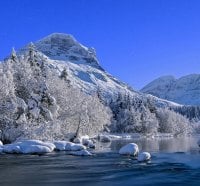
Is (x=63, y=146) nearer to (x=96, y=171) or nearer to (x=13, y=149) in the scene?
(x=13, y=149)

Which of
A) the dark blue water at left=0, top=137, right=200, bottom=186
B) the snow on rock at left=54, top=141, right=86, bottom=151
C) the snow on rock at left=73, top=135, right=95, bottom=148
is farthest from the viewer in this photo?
the snow on rock at left=73, top=135, right=95, bottom=148

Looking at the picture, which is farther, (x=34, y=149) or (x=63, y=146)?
(x=63, y=146)

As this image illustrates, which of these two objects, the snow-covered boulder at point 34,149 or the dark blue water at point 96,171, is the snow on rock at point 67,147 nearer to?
the snow-covered boulder at point 34,149

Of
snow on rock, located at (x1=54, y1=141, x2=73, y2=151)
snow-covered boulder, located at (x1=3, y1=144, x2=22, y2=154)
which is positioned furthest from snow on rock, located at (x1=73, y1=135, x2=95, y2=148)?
snow-covered boulder, located at (x1=3, y1=144, x2=22, y2=154)

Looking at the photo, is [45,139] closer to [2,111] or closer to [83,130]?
[2,111]

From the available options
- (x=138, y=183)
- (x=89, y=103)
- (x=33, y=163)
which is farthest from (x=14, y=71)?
(x=138, y=183)

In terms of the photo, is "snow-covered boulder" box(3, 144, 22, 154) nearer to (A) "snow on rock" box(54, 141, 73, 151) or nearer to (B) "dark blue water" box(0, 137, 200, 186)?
(B) "dark blue water" box(0, 137, 200, 186)

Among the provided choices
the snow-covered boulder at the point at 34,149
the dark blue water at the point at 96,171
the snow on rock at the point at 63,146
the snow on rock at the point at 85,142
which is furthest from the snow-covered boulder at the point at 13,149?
the snow on rock at the point at 85,142

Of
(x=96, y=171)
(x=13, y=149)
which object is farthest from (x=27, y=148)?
(x=96, y=171)

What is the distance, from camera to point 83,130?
86.9m

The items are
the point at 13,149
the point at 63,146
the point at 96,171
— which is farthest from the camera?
the point at 63,146

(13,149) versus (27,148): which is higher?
(27,148)

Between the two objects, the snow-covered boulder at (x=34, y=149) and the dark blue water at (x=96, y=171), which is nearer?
the dark blue water at (x=96, y=171)

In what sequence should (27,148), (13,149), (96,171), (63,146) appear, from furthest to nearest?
(63,146)
(27,148)
(13,149)
(96,171)
